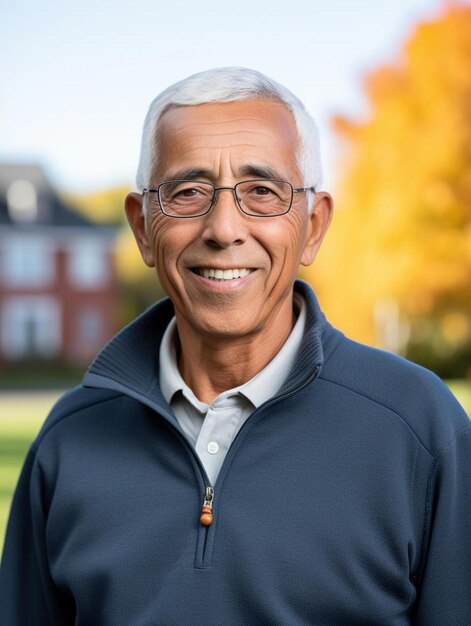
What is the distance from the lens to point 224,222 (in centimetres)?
256

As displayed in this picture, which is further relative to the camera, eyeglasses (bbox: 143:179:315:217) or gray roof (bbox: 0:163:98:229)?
gray roof (bbox: 0:163:98:229)

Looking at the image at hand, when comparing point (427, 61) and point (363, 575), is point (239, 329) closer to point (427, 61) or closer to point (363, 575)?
point (363, 575)

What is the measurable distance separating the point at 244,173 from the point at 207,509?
882 millimetres

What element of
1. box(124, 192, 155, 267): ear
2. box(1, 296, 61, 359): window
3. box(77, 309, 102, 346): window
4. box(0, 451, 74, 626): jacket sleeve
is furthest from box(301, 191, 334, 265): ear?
box(77, 309, 102, 346): window

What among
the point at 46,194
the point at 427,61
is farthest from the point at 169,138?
the point at 46,194

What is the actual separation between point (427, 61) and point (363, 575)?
17937 millimetres

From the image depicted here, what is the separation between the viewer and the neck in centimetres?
276

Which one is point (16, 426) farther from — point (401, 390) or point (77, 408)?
point (401, 390)

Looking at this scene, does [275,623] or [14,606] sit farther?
[14,606]

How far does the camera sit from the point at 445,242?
703 inches

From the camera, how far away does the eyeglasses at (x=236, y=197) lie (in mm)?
2602

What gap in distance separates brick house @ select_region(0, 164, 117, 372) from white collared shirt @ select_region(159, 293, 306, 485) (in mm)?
38303

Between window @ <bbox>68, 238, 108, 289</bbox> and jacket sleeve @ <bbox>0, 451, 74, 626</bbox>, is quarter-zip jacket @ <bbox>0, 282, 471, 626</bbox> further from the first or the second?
window @ <bbox>68, 238, 108, 289</bbox>

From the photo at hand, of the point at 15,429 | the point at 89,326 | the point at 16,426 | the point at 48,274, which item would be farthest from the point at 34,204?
the point at 15,429
